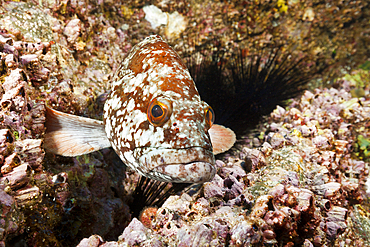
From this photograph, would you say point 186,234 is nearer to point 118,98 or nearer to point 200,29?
point 118,98

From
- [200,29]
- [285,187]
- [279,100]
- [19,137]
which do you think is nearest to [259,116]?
[279,100]

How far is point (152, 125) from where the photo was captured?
1848 mm

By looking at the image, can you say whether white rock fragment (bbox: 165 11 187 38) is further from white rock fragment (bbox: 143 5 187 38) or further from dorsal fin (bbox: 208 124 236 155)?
dorsal fin (bbox: 208 124 236 155)

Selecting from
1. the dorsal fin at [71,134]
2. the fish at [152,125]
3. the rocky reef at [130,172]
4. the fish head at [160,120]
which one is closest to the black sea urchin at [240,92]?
the rocky reef at [130,172]

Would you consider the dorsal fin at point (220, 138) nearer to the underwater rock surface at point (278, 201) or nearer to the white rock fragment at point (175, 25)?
the underwater rock surface at point (278, 201)

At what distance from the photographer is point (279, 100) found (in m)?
3.85

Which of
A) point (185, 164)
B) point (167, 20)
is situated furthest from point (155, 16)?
point (185, 164)

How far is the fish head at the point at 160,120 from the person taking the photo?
171 centimetres

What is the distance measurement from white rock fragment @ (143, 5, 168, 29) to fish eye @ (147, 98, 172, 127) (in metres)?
2.91

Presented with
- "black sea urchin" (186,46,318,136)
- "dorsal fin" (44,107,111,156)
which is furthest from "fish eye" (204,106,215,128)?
"black sea urchin" (186,46,318,136)

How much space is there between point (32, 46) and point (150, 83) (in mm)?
1372

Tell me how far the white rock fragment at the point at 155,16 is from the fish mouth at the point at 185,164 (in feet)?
10.5

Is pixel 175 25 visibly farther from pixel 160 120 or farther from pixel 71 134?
pixel 160 120

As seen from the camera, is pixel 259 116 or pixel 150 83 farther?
pixel 259 116
